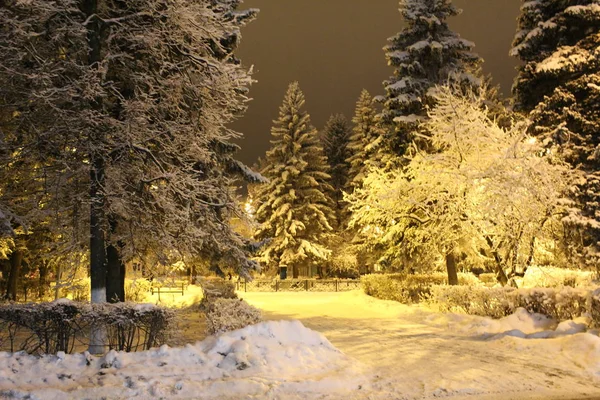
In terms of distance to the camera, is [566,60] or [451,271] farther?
[451,271]

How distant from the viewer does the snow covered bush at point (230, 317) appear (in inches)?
419

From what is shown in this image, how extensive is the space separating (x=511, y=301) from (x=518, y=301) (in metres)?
0.22

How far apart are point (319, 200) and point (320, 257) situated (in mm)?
4971

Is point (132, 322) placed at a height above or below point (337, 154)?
below

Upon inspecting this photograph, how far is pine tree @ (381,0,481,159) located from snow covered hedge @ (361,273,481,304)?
21.3ft

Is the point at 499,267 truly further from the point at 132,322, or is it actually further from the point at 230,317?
the point at 132,322

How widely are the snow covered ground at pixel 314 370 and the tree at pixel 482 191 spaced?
17.2 ft

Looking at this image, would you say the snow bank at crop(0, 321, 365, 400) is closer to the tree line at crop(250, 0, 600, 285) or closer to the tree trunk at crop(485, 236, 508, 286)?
the tree line at crop(250, 0, 600, 285)

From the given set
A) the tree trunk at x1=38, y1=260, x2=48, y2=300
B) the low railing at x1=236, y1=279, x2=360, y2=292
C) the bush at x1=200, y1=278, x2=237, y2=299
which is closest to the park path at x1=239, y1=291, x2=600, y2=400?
the bush at x1=200, y1=278, x2=237, y2=299

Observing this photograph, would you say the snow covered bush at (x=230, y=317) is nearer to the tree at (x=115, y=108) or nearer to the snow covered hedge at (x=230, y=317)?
the snow covered hedge at (x=230, y=317)

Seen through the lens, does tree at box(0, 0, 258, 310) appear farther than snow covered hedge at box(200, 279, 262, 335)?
No

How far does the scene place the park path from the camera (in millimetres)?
8029

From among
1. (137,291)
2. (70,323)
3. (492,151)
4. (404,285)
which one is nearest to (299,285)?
(404,285)

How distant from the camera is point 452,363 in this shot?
9906 mm
